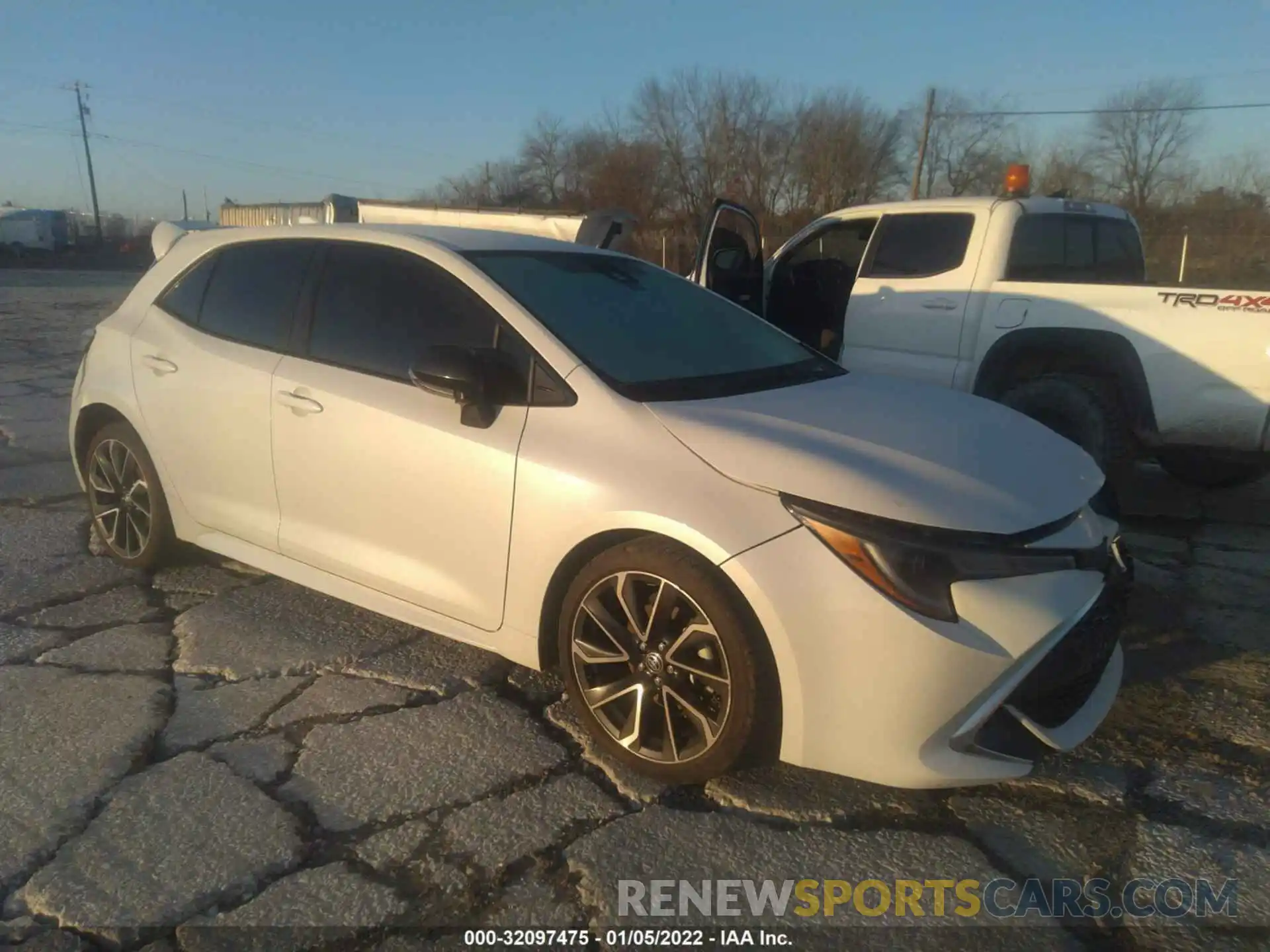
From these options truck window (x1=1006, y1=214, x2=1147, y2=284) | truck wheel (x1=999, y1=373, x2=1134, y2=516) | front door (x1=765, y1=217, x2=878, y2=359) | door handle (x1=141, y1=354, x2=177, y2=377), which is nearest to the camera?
door handle (x1=141, y1=354, x2=177, y2=377)

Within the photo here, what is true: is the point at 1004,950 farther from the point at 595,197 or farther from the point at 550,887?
the point at 595,197

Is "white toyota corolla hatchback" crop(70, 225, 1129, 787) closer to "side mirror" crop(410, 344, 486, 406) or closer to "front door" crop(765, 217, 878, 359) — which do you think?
"side mirror" crop(410, 344, 486, 406)

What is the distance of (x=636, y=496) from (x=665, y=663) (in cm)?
49

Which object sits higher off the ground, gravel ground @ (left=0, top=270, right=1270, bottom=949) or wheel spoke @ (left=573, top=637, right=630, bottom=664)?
wheel spoke @ (left=573, top=637, right=630, bottom=664)

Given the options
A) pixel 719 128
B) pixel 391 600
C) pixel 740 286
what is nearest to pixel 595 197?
pixel 719 128

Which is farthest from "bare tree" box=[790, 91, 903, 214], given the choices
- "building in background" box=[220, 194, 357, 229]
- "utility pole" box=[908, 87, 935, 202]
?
"building in background" box=[220, 194, 357, 229]

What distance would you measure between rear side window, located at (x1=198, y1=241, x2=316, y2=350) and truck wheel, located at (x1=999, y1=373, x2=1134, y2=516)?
3791 mm

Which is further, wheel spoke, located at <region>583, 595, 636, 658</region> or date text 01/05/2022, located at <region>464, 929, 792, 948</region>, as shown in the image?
wheel spoke, located at <region>583, 595, 636, 658</region>

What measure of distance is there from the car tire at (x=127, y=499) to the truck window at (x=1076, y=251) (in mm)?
4735

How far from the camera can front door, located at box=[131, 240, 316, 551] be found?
380 cm

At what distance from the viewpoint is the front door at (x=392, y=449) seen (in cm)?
313

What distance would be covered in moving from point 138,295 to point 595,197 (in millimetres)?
41925

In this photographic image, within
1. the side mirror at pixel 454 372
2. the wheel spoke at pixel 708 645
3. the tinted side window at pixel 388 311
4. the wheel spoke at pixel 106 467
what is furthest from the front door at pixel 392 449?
the wheel spoke at pixel 106 467

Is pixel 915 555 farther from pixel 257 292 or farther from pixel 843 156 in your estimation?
pixel 843 156
